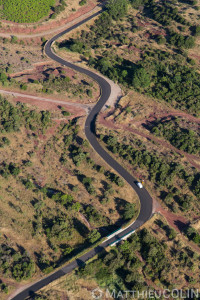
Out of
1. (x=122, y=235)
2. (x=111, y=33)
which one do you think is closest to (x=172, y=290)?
(x=122, y=235)

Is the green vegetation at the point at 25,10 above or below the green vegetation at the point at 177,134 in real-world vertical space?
above

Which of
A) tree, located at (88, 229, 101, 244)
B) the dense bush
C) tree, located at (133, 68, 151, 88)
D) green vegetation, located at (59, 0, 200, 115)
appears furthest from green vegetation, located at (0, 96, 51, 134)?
the dense bush

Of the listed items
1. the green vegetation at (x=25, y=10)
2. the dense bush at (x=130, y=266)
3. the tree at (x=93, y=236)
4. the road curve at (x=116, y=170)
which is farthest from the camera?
the green vegetation at (x=25, y=10)

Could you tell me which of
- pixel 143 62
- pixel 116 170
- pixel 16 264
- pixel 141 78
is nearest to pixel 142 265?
pixel 116 170

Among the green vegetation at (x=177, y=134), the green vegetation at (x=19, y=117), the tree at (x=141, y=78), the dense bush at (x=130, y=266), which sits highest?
the tree at (x=141, y=78)

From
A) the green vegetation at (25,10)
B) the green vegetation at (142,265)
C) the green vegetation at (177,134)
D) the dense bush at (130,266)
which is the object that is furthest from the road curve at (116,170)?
the green vegetation at (25,10)

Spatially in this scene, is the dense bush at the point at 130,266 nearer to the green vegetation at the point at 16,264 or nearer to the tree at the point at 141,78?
the green vegetation at the point at 16,264

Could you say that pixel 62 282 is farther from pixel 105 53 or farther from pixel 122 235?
pixel 105 53

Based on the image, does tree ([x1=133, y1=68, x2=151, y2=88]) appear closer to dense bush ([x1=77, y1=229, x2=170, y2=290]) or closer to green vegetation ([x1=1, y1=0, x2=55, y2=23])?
dense bush ([x1=77, y1=229, x2=170, y2=290])
